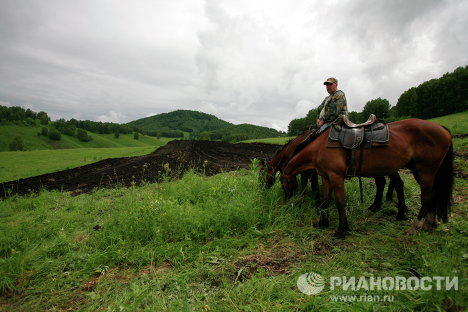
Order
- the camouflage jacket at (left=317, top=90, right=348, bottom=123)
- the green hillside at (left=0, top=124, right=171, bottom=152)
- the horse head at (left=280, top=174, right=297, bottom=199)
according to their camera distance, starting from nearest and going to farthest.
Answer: the camouflage jacket at (left=317, top=90, right=348, bottom=123)
the horse head at (left=280, top=174, right=297, bottom=199)
the green hillside at (left=0, top=124, right=171, bottom=152)

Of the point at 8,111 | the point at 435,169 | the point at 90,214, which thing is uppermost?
the point at 8,111

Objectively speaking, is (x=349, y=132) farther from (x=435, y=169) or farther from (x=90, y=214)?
(x=90, y=214)

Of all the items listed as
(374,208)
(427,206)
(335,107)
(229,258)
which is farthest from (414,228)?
(229,258)

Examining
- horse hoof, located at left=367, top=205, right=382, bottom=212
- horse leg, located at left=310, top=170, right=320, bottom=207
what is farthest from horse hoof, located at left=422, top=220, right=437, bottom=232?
horse leg, located at left=310, top=170, right=320, bottom=207

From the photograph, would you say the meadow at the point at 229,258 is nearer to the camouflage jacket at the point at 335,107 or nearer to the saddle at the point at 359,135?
the saddle at the point at 359,135

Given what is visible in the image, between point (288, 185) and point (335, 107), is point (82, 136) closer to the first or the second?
point (288, 185)

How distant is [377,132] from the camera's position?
4234 millimetres

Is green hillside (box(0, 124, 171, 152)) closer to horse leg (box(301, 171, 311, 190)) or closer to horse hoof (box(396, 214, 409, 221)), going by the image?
horse leg (box(301, 171, 311, 190))

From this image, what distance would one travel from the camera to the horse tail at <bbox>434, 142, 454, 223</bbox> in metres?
4.24

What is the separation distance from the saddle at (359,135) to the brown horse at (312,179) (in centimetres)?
91

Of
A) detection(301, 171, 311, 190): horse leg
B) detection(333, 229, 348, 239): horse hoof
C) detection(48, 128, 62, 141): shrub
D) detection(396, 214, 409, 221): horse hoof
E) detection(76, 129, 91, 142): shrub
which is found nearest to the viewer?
detection(333, 229, 348, 239): horse hoof

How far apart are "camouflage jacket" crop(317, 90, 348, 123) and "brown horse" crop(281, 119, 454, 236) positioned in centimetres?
102

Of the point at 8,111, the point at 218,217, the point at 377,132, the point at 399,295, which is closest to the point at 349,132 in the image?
the point at 377,132

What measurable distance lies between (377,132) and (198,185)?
4.84 meters
